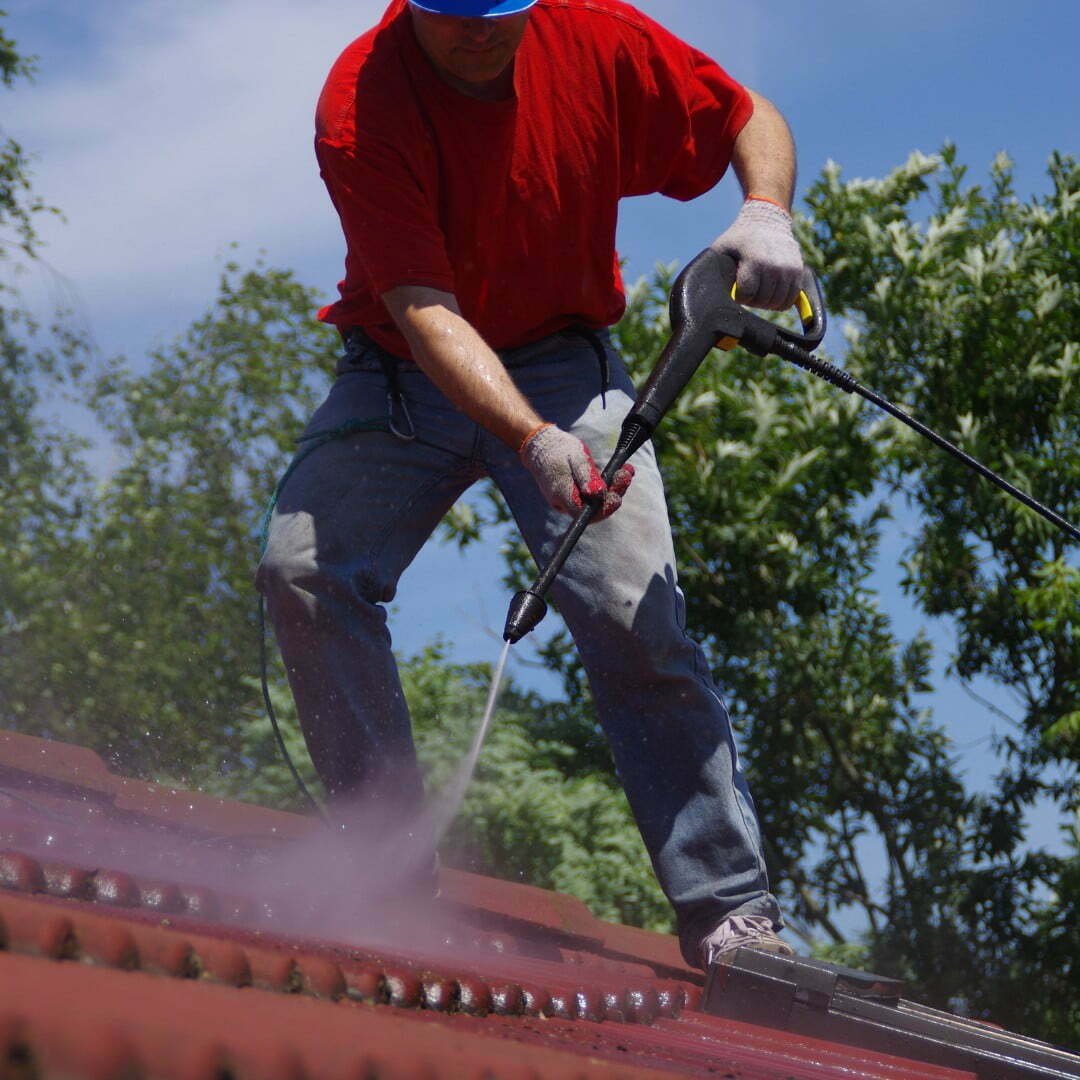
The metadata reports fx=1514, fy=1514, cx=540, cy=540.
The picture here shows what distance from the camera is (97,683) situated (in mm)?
12531

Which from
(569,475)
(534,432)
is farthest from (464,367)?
(569,475)

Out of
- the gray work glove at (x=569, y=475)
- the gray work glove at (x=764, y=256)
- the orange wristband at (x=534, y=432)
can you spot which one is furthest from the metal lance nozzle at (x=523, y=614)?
the gray work glove at (x=764, y=256)

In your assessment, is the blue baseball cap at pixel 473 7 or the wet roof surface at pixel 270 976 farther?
the blue baseball cap at pixel 473 7

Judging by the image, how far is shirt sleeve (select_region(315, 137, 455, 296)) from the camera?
2.68m

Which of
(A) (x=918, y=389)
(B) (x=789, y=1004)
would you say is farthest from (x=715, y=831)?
(A) (x=918, y=389)

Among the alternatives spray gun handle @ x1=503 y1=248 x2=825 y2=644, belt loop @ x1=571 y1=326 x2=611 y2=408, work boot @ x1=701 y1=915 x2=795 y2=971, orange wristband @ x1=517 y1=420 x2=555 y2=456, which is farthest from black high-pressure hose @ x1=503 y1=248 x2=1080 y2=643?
work boot @ x1=701 y1=915 x2=795 y2=971

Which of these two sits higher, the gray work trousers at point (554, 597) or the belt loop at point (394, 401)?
the belt loop at point (394, 401)

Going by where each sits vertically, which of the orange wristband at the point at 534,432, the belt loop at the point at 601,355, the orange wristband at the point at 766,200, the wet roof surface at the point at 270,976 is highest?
the orange wristband at the point at 766,200

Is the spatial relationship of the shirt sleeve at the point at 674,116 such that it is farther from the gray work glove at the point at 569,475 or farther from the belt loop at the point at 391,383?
the gray work glove at the point at 569,475

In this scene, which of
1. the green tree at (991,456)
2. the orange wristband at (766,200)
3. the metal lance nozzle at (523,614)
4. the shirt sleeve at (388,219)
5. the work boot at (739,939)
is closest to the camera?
the metal lance nozzle at (523,614)

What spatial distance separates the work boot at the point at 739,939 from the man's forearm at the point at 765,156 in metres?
1.33

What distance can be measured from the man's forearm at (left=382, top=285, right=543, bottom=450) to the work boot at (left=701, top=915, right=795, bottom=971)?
92 cm

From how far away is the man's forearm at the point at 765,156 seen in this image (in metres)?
2.93

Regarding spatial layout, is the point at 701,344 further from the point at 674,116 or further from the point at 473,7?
the point at 473,7
